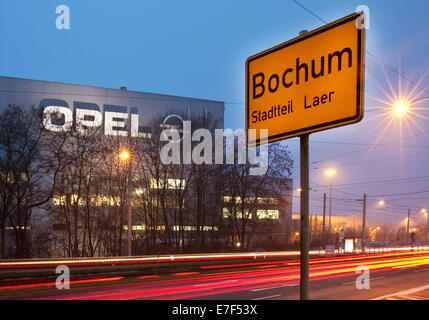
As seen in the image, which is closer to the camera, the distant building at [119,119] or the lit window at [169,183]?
the distant building at [119,119]

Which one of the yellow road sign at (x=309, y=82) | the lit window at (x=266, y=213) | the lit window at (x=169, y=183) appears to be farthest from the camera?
the lit window at (x=266, y=213)

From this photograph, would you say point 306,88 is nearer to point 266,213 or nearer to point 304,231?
point 304,231

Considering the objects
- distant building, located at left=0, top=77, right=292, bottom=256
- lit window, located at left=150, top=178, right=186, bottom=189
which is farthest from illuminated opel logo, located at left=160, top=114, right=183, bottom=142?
lit window, located at left=150, top=178, right=186, bottom=189

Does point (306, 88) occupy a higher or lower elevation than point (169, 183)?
higher

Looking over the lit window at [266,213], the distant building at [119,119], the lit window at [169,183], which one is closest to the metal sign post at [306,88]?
the distant building at [119,119]

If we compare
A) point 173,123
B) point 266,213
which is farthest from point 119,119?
point 266,213

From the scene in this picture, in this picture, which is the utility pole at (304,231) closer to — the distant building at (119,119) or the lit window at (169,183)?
the distant building at (119,119)

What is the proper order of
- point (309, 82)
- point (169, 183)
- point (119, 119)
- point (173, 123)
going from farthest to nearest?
point (119, 119) < point (169, 183) < point (173, 123) < point (309, 82)

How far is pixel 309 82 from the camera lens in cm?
331

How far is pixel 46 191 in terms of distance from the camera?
3759 centimetres

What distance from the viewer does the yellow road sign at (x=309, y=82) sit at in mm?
3064
